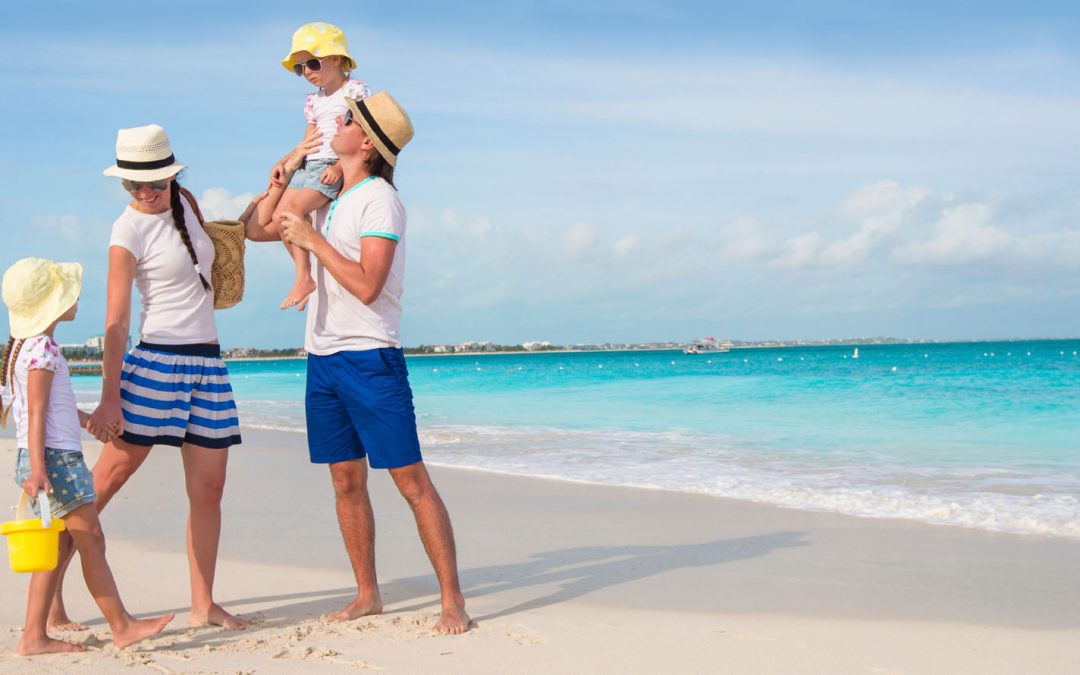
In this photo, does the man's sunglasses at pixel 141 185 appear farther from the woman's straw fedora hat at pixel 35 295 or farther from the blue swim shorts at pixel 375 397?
the blue swim shorts at pixel 375 397

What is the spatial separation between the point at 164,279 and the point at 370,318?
73 centimetres

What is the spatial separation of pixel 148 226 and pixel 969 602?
3526mm

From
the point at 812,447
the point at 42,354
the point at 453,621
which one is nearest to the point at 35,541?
the point at 42,354

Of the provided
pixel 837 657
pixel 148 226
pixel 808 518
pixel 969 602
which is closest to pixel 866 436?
pixel 808 518

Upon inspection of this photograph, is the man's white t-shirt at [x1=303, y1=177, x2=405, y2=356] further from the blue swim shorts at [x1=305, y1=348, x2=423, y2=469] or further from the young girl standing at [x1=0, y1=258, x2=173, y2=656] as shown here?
the young girl standing at [x1=0, y1=258, x2=173, y2=656]

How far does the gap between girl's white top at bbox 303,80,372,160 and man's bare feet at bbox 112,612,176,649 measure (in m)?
1.76

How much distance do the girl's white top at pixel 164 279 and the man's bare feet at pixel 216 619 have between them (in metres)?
0.99

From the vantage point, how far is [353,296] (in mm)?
3521

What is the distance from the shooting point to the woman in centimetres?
335

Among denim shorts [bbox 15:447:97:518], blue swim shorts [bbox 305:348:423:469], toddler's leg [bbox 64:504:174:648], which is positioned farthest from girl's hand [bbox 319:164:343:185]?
toddler's leg [bbox 64:504:174:648]

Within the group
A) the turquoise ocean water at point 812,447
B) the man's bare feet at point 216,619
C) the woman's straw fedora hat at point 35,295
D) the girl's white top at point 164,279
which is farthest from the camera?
the turquoise ocean water at point 812,447

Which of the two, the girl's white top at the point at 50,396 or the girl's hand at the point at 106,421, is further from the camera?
the girl's hand at the point at 106,421

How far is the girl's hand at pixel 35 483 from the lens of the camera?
116 inches

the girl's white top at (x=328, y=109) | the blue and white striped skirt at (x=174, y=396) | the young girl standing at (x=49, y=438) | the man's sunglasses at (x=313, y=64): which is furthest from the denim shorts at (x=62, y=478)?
the man's sunglasses at (x=313, y=64)
